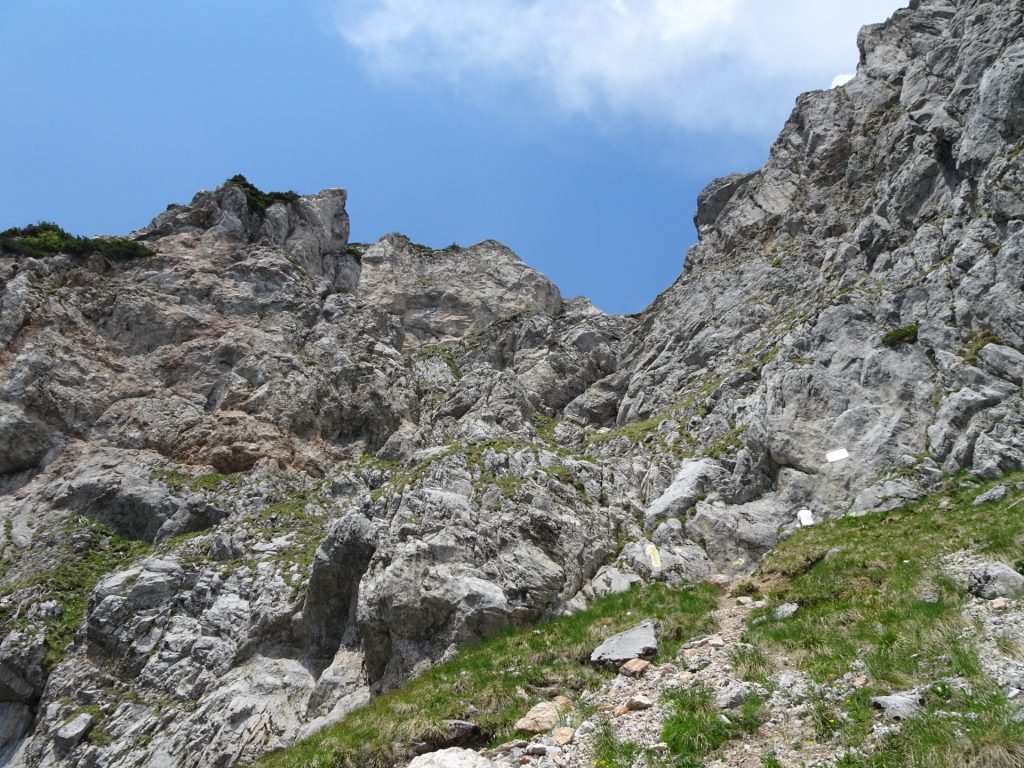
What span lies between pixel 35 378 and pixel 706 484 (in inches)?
1784

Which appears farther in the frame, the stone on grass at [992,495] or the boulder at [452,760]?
the stone on grass at [992,495]

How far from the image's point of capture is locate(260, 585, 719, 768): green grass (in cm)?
1250

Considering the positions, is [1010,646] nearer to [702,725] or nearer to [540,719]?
[702,725]

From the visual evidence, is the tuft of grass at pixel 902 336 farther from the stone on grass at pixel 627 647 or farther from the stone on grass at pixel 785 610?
the stone on grass at pixel 627 647

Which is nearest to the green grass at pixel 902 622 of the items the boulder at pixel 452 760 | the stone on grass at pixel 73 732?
the boulder at pixel 452 760

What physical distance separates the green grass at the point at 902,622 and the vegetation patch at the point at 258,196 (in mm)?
63777

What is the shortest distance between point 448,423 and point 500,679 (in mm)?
35114

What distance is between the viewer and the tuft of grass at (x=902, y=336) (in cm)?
2716

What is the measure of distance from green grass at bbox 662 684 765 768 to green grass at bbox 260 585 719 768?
10.2 feet

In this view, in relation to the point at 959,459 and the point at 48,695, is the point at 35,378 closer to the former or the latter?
the point at 48,695

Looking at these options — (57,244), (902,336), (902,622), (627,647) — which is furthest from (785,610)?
(57,244)

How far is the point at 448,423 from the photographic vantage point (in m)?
49.4

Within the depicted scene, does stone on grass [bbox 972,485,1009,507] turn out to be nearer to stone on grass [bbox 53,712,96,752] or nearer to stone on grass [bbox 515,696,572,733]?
stone on grass [bbox 515,696,572,733]

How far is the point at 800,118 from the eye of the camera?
60.3m
